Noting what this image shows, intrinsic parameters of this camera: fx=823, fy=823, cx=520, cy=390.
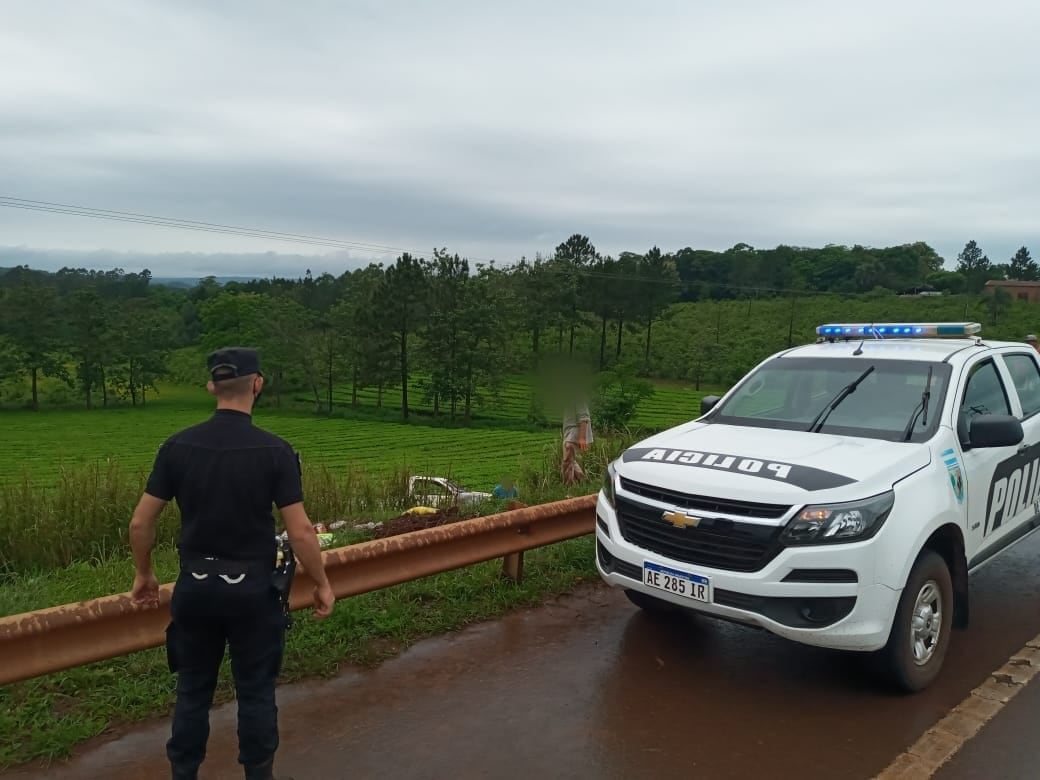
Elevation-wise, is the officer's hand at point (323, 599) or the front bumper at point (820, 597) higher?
A: the officer's hand at point (323, 599)

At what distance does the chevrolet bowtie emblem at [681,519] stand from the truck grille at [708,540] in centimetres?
2

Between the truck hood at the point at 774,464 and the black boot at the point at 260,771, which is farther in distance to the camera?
the truck hood at the point at 774,464

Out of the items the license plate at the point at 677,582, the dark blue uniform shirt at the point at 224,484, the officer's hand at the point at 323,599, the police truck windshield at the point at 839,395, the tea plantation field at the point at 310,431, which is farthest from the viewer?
the tea plantation field at the point at 310,431

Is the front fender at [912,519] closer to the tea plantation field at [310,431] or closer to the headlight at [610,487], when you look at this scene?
the headlight at [610,487]

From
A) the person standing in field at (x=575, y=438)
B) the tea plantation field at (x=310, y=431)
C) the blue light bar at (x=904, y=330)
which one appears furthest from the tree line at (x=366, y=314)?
the blue light bar at (x=904, y=330)

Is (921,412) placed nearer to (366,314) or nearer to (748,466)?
(748,466)

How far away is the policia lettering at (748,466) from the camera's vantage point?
3.99 metres

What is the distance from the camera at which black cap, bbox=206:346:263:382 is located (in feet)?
9.97

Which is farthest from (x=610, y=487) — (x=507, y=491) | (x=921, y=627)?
(x=507, y=491)

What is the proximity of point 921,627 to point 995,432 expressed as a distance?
4.00 ft

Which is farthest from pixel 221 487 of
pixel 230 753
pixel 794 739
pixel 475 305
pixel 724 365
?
pixel 475 305

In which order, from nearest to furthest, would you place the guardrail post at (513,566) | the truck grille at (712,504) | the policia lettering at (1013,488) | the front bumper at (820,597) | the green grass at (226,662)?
1. the green grass at (226,662)
2. the front bumper at (820,597)
3. the truck grille at (712,504)
4. the policia lettering at (1013,488)
5. the guardrail post at (513,566)

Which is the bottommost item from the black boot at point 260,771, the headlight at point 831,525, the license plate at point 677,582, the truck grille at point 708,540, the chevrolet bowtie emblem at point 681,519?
the black boot at point 260,771

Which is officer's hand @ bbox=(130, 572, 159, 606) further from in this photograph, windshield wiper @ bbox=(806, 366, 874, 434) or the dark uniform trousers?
windshield wiper @ bbox=(806, 366, 874, 434)
